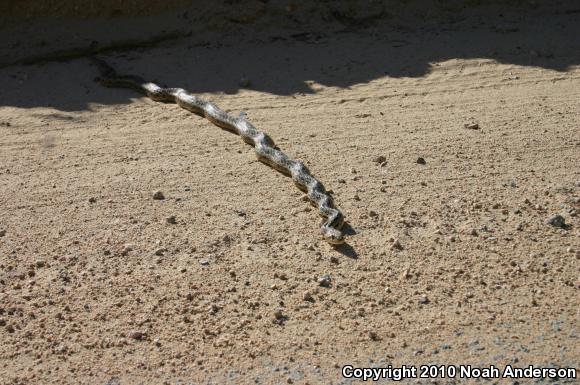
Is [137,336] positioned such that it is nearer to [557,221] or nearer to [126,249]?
[126,249]

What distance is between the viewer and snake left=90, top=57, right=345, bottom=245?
692cm

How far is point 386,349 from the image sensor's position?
5430mm

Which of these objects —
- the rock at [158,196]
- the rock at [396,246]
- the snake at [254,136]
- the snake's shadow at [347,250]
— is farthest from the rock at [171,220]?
the rock at [396,246]

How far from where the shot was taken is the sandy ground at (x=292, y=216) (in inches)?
217

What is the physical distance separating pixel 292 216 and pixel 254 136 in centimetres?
160

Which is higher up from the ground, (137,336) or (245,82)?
(245,82)

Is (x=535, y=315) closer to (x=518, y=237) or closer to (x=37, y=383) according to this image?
(x=518, y=237)

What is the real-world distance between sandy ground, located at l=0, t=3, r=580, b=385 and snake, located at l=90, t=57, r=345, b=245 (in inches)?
4.4

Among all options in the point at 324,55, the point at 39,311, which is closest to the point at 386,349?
the point at 39,311

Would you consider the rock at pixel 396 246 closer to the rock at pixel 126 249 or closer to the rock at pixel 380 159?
the rock at pixel 380 159

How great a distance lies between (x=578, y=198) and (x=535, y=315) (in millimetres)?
1927

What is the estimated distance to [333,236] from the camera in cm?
661

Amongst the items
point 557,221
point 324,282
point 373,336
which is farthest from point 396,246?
point 557,221

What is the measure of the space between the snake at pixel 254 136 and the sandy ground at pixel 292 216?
11 centimetres
